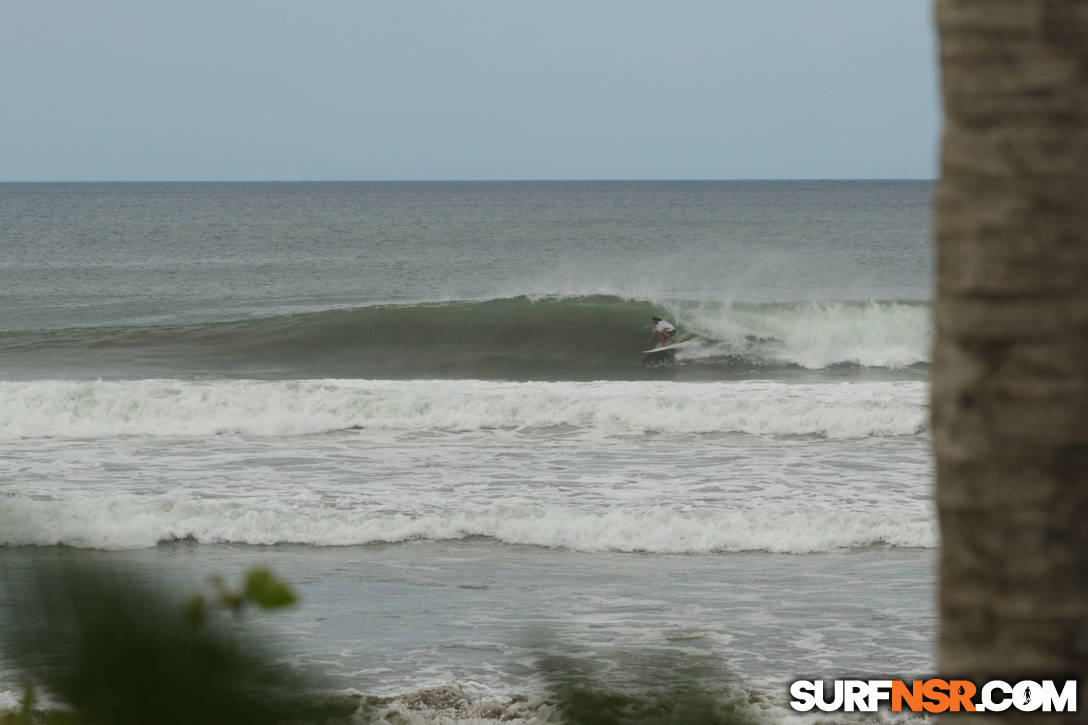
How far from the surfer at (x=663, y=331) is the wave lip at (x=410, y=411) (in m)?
7.02

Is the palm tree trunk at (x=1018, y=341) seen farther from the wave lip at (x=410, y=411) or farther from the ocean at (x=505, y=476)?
the wave lip at (x=410, y=411)

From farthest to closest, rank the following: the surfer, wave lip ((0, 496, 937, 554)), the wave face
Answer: the surfer
the wave face
wave lip ((0, 496, 937, 554))

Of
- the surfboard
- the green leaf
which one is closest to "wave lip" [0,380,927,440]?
the surfboard

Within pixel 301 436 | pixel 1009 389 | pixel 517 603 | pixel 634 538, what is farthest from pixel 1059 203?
pixel 301 436

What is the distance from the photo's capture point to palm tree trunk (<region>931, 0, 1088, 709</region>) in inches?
54.3

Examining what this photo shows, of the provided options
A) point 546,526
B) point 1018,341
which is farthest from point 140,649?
point 546,526

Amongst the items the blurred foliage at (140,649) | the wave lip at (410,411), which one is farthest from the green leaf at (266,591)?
the wave lip at (410,411)

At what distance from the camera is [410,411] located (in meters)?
16.7

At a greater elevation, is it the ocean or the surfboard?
the surfboard

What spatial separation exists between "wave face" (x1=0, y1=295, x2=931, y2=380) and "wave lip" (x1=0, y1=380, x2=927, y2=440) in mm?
5380

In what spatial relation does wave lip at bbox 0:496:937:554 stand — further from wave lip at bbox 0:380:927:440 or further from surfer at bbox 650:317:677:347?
surfer at bbox 650:317:677:347

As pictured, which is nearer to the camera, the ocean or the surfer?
the ocean

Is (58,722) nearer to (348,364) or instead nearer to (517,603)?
(517,603)

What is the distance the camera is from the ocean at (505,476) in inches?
302
